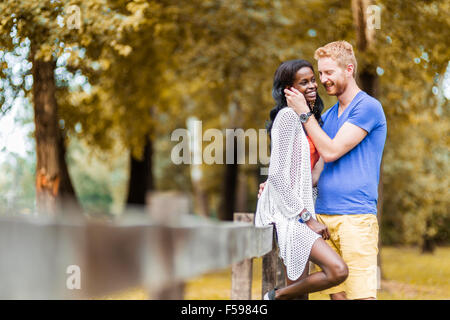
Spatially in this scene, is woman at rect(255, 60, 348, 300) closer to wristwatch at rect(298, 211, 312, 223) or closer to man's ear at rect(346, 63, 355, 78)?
wristwatch at rect(298, 211, 312, 223)

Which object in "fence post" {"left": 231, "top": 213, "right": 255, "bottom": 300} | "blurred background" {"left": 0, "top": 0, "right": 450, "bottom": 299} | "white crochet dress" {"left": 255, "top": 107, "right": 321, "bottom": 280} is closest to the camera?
"white crochet dress" {"left": 255, "top": 107, "right": 321, "bottom": 280}

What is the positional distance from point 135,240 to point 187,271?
0.36m

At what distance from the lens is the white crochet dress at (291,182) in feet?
10.3

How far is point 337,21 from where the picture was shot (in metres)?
A: 9.34

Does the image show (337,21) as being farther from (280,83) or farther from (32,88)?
(280,83)

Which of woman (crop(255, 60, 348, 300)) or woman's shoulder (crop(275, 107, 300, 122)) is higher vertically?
woman's shoulder (crop(275, 107, 300, 122))

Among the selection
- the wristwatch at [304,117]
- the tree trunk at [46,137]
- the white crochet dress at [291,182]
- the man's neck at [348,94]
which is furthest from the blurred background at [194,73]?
the man's neck at [348,94]

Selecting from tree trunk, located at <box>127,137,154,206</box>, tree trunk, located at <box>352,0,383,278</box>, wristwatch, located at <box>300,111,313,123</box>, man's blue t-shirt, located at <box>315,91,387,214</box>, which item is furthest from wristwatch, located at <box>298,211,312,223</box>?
tree trunk, located at <box>127,137,154,206</box>

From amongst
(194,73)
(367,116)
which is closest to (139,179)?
(194,73)

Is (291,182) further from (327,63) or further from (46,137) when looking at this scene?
(46,137)

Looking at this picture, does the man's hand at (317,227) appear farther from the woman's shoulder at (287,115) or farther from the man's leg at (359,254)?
the woman's shoulder at (287,115)

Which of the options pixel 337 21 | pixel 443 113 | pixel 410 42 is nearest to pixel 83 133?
pixel 337 21

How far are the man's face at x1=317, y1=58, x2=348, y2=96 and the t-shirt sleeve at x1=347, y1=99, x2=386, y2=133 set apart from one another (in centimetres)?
22

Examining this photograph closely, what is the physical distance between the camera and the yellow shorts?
3.24 metres
